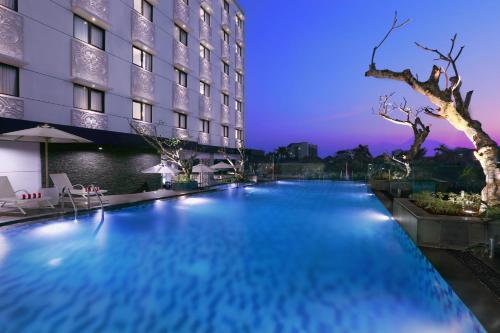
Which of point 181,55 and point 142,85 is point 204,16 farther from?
point 142,85

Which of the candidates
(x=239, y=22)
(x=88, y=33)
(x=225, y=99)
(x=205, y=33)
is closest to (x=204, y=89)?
(x=205, y=33)

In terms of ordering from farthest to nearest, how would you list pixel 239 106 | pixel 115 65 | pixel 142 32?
pixel 239 106
pixel 142 32
pixel 115 65

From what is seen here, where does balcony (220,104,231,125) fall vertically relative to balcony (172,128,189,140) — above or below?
above

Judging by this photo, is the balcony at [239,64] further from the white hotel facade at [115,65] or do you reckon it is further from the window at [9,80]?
the window at [9,80]

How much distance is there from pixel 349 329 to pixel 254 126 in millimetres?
115724

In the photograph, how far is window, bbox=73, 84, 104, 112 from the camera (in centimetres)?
1343

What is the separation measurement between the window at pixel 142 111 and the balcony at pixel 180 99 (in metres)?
2.43

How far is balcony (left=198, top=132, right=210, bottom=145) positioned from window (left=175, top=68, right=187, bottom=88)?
4396 mm

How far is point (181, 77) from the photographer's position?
71.4ft

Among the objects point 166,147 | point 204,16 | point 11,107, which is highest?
point 204,16

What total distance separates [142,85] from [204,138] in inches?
334

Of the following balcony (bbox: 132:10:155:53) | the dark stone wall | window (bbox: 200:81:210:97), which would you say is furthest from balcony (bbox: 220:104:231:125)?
balcony (bbox: 132:10:155:53)

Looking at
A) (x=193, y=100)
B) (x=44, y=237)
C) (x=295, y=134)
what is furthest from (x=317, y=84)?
(x=44, y=237)

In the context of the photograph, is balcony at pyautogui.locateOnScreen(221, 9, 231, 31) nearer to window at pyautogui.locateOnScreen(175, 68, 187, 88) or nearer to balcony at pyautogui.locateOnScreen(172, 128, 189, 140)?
window at pyautogui.locateOnScreen(175, 68, 187, 88)
